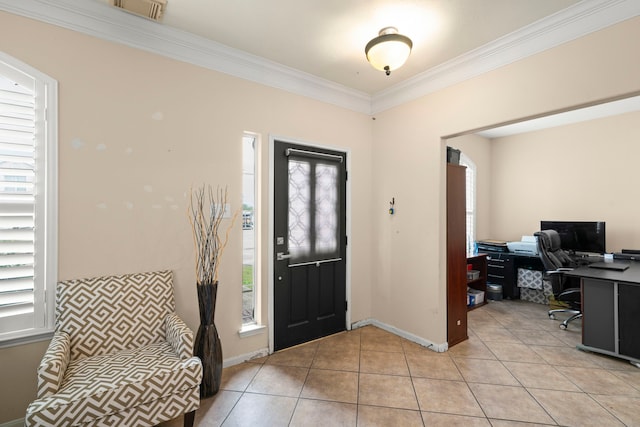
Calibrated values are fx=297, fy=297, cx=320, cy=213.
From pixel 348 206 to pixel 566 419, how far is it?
8.34ft

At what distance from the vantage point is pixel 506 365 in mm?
2764

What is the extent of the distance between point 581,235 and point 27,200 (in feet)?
20.6

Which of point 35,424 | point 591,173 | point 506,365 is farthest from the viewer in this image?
point 591,173

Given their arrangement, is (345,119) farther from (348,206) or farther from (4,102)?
(4,102)

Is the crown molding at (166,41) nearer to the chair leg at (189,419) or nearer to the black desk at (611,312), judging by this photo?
the chair leg at (189,419)

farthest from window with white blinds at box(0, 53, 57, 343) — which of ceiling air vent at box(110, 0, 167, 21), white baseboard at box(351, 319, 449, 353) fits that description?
white baseboard at box(351, 319, 449, 353)

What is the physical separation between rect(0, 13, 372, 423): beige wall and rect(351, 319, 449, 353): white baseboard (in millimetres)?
1371

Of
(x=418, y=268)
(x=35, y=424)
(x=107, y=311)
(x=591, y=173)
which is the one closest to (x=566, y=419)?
(x=418, y=268)

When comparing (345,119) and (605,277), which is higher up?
(345,119)

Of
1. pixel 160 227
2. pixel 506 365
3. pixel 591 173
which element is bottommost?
pixel 506 365

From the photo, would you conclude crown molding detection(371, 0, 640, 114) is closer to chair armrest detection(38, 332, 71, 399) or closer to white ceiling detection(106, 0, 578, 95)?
white ceiling detection(106, 0, 578, 95)

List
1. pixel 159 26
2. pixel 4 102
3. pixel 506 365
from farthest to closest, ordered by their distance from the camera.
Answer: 1. pixel 506 365
2. pixel 159 26
3. pixel 4 102

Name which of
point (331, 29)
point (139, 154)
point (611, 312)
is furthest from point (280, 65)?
point (611, 312)

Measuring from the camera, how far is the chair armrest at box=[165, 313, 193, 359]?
192 centimetres
